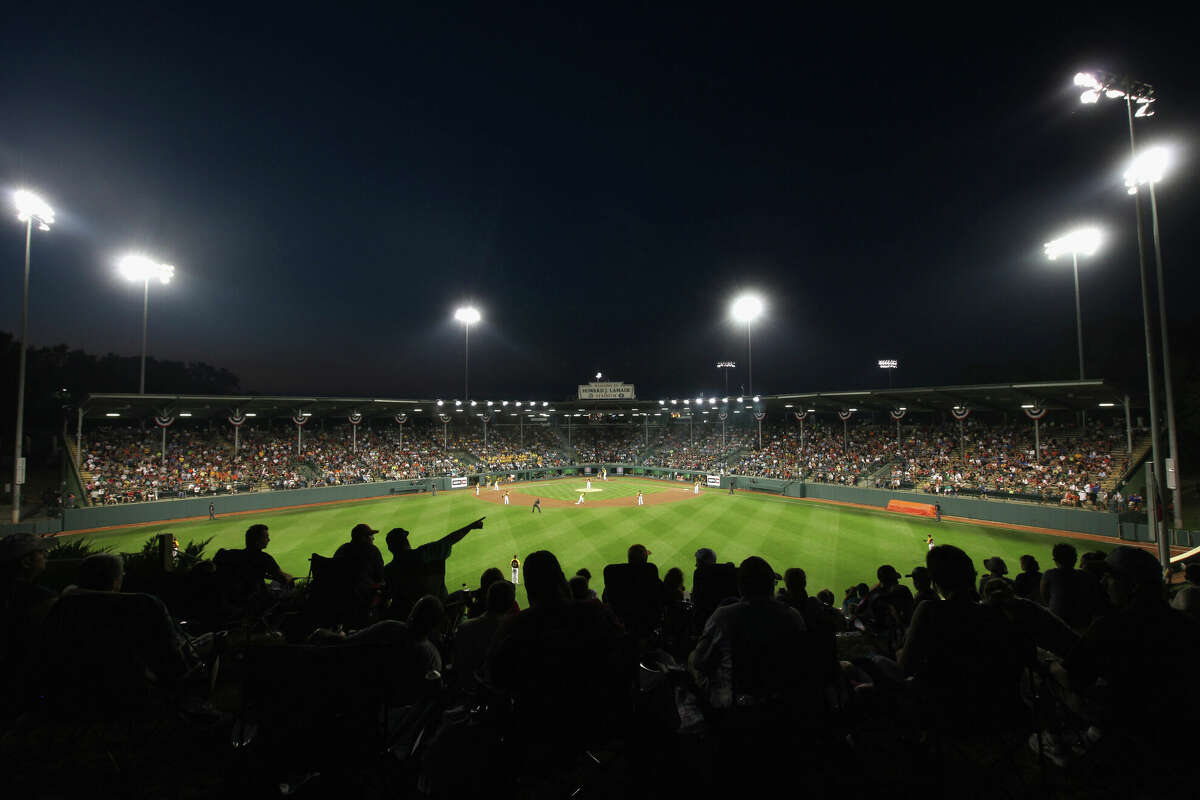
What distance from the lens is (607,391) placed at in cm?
5769

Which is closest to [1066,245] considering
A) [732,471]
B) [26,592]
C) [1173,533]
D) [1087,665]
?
[1173,533]

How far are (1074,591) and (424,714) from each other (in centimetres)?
650

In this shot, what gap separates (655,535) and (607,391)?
118ft

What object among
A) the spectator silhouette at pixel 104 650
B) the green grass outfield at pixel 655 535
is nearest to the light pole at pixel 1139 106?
the green grass outfield at pixel 655 535

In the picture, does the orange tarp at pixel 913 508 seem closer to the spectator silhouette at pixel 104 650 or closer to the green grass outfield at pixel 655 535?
the green grass outfield at pixel 655 535

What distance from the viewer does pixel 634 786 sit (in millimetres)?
3180

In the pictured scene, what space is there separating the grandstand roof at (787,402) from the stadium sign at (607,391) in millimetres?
9470

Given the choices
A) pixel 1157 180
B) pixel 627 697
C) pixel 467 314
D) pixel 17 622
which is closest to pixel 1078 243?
pixel 1157 180

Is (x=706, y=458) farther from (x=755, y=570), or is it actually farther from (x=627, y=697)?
(x=627, y=697)

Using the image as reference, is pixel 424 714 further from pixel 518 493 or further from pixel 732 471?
pixel 732 471

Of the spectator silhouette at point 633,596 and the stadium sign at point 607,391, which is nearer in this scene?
the spectator silhouette at point 633,596

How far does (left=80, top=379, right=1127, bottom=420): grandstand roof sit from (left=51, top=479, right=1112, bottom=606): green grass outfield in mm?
8918

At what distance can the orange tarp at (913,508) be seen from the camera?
88.3ft

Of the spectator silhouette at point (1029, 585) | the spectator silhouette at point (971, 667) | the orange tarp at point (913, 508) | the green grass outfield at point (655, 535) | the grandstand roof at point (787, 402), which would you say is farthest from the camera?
the grandstand roof at point (787, 402)
